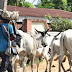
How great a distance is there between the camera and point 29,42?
8.10 meters

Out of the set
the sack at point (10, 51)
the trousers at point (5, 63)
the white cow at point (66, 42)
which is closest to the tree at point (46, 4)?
the white cow at point (66, 42)

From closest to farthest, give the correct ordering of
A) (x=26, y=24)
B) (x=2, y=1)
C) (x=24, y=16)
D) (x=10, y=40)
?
(x=10, y=40) < (x=2, y=1) < (x=26, y=24) < (x=24, y=16)

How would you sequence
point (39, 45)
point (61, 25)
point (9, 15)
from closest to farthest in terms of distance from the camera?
1. point (9, 15)
2. point (39, 45)
3. point (61, 25)

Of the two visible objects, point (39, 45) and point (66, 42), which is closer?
point (66, 42)

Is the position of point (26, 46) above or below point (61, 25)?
above

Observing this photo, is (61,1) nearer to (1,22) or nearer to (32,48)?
(32,48)

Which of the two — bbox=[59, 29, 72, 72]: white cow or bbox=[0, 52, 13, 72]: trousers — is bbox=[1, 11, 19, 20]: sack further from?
bbox=[59, 29, 72, 72]: white cow

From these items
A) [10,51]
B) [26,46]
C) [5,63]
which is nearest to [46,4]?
[26,46]

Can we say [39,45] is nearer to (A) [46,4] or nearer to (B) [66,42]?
(B) [66,42]

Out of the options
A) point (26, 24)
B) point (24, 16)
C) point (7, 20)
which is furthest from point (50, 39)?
point (24, 16)

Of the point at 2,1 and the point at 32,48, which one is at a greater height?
the point at 2,1

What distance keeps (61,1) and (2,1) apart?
31.0 metres

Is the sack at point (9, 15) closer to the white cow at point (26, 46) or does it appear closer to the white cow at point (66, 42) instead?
the white cow at point (26, 46)

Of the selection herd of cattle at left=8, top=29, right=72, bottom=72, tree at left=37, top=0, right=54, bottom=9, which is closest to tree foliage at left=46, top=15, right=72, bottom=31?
herd of cattle at left=8, top=29, right=72, bottom=72
